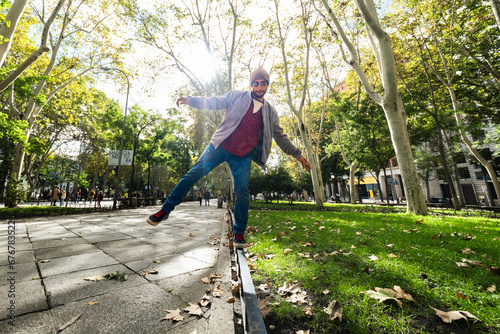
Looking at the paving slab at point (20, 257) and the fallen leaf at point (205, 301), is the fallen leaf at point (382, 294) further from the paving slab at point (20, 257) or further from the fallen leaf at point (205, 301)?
the paving slab at point (20, 257)

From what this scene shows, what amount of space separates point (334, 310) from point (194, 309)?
42.2 inches

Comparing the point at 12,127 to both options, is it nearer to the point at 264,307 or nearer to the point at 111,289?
the point at 111,289

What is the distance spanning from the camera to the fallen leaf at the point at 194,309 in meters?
1.59

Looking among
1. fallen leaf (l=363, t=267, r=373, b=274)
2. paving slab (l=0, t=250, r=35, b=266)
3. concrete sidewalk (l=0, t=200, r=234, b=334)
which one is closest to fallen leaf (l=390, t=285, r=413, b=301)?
fallen leaf (l=363, t=267, r=373, b=274)

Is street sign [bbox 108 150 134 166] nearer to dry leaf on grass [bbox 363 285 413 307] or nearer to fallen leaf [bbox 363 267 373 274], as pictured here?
fallen leaf [bbox 363 267 373 274]

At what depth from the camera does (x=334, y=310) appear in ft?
4.98

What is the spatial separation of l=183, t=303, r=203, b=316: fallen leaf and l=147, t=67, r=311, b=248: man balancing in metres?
1.06

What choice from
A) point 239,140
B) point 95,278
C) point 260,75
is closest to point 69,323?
point 95,278

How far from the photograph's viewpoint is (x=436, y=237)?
343cm

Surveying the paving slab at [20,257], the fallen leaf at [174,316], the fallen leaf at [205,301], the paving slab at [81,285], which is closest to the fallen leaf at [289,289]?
the fallen leaf at [205,301]

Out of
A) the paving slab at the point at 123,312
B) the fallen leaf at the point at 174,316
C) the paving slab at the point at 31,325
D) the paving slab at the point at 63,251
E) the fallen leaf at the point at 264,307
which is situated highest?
the paving slab at the point at 63,251

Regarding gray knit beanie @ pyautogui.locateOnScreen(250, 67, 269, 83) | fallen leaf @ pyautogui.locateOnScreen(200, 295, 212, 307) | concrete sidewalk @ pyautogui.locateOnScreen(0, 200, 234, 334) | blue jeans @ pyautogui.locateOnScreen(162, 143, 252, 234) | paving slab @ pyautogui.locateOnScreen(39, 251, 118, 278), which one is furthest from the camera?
gray knit beanie @ pyautogui.locateOnScreen(250, 67, 269, 83)

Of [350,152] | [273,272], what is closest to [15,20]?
[273,272]

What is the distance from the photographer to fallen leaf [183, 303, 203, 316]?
1.59 meters
